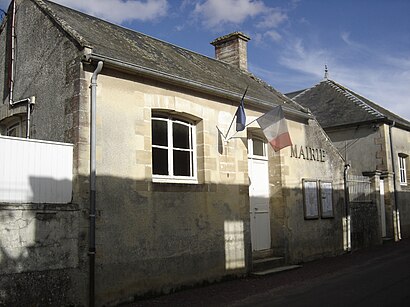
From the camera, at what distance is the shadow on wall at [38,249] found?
19.6 ft

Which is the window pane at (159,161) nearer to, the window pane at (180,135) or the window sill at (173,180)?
the window sill at (173,180)

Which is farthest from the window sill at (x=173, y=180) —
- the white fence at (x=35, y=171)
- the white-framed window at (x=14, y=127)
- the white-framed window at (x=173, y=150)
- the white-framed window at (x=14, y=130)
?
the white-framed window at (x=14, y=130)

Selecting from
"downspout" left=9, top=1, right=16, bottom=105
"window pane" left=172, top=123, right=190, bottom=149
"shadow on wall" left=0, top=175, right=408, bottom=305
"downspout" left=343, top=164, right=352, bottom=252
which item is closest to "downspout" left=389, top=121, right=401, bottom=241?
"downspout" left=343, top=164, right=352, bottom=252

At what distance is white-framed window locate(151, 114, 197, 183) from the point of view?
27.5ft

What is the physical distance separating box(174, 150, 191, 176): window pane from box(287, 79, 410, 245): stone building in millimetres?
8912

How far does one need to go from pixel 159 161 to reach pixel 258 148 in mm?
3651

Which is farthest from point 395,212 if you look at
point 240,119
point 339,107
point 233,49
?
point 240,119

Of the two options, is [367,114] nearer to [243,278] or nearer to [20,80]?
[243,278]

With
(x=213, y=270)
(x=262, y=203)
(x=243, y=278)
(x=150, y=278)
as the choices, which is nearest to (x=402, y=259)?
(x=262, y=203)

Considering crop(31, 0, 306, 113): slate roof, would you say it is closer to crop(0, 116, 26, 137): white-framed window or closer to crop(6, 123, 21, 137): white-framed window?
crop(0, 116, 26, 137): white-framed window

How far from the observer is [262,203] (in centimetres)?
1105

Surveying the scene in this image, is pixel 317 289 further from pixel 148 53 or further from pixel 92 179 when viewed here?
pixel 148 53

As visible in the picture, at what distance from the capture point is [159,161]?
841 cm

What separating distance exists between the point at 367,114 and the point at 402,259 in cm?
729
